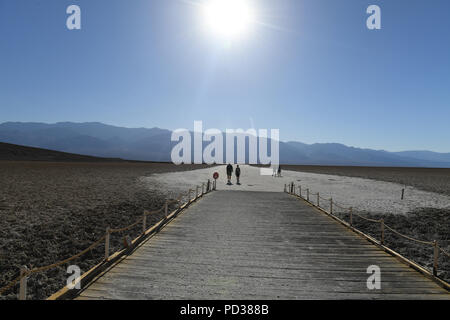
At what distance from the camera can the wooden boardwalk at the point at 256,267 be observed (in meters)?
5.83

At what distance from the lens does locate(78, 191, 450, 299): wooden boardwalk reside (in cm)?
583

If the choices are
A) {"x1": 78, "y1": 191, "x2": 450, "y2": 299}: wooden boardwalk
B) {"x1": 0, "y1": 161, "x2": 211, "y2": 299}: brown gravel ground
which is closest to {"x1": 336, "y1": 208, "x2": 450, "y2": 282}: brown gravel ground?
{"x1": 78, "y1": 191, "x2": 450, "y2": 299}: wooden boardwalk

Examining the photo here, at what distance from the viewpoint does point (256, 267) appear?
281 inches

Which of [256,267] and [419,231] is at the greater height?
[256,267]

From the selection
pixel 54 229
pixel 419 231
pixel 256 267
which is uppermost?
pixel 256 267

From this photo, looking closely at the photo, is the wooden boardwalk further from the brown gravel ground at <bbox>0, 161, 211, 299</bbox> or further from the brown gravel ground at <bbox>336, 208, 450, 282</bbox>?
the brown gravel ground at <bbox>336, 208, 450, 282</bbox>

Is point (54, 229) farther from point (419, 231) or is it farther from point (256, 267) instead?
point (419, 231)

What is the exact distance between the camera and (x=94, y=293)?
564 centimetres

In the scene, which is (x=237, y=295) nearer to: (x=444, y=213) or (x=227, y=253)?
(x=227, y=253)

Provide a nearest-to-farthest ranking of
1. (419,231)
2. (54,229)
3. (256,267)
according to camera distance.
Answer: (256,267)
(54,229)
(419,231)

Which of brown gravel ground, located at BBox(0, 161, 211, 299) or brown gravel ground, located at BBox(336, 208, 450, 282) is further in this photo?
brown gravel ground, located at BBox(336, 208, 450, 282)

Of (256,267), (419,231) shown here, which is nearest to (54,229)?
(256,267)

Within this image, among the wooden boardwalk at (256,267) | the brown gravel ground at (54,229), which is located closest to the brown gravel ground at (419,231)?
the wooden boardwalk at (256,267)
